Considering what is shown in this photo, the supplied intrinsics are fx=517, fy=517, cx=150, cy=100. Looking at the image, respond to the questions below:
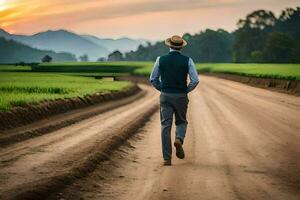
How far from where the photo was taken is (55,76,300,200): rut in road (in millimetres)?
7461

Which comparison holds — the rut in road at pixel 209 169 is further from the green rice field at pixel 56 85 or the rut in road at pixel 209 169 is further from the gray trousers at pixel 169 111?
the green rice field at pixel 56 85

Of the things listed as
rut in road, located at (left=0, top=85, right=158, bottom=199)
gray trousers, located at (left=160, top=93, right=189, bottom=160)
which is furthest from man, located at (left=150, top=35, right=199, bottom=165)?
rut in road, located at (left=0, top=85, right=158, bottom=199)

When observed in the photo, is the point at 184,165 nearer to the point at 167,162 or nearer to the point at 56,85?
the point at 167,162

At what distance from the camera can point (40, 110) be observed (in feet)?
63.0

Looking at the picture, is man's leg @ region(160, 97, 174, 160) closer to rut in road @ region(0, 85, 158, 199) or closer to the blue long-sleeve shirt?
the blue long-sleeve shirt

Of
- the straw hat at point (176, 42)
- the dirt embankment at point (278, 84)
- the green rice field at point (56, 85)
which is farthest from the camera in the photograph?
the dirt embankment at point (278, 84)

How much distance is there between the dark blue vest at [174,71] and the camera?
10.0 metres

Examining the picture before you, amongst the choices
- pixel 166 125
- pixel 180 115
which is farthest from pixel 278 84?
pixel 166 125

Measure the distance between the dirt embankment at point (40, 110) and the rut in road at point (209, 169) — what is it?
413cm

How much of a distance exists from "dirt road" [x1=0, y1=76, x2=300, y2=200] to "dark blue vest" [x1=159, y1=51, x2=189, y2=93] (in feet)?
4.81

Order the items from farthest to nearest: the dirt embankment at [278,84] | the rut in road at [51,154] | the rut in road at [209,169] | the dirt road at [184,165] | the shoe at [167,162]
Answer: the dirt embankment at [278,84] → the shoe at [167,162] → the rut in road at [51,154] → the dirt road at [184,165] → the rut in road at [209,169]

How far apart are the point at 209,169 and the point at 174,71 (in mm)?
2037

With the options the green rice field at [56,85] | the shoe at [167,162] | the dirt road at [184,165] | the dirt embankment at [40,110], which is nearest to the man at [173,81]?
the shoe at [167,162]

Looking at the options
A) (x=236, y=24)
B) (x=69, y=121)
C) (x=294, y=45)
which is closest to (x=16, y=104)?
(x=69, y=121)
